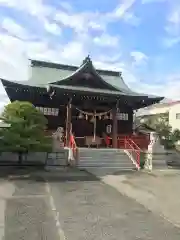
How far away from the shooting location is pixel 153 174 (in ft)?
52.5

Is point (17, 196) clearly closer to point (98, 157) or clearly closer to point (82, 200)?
point (82, 200)

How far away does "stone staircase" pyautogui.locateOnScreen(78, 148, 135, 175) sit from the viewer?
17.6 meters

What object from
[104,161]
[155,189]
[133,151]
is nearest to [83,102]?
[133,151]

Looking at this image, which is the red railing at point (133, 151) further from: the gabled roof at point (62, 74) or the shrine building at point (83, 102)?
the gabled roof at point (62, 74)

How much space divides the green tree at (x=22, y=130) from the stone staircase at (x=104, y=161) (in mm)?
2788

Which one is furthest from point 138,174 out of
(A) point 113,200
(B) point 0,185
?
(B) point 0,185

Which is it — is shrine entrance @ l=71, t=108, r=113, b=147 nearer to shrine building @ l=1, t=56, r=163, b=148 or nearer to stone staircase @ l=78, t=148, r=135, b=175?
shrine building @ l=1, t=56, r=163, b=148

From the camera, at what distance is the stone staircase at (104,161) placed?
693 inches

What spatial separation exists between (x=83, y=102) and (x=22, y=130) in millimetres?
8711

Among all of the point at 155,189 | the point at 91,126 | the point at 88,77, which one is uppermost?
the point at 88,77

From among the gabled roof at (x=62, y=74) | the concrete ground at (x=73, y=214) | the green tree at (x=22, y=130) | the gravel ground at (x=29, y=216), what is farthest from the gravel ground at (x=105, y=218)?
the gabled roof at (x=62, y=74)

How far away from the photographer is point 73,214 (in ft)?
25.9

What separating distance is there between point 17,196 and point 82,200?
2.41 m

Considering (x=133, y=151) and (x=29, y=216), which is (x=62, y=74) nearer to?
(x=133, y=151)
